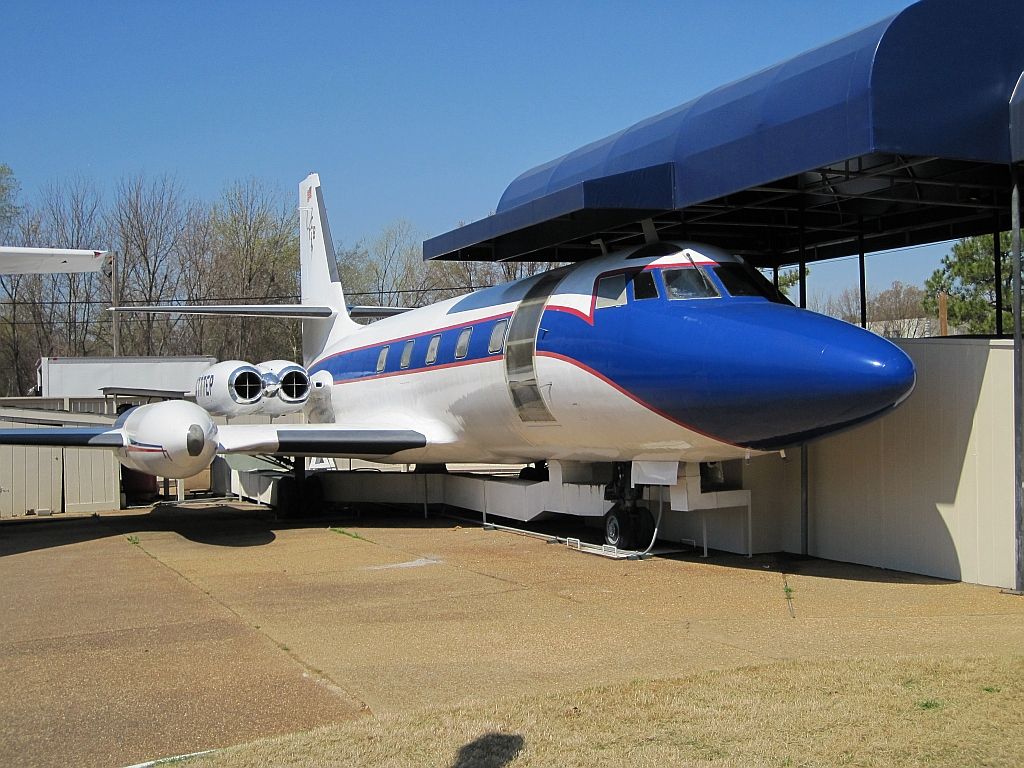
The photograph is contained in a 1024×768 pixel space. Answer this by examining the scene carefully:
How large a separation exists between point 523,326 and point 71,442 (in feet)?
21.6

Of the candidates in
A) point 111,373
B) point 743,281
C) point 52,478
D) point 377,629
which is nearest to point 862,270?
point 743,281

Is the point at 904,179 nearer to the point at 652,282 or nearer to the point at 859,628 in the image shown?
the point at 652,282

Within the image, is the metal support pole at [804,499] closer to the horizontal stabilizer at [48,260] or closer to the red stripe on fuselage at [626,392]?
the red stripe on fuselage at [626,392]

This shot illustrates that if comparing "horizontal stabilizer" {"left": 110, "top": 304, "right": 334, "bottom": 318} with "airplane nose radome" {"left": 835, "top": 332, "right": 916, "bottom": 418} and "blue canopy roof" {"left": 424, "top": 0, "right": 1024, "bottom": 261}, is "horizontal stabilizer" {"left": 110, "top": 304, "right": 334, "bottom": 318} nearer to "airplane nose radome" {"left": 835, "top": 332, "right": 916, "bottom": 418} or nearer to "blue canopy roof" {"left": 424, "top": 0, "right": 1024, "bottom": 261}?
"blue canopy roof" {"left": 424, "top": 0, "right": 1024, "bottom": 261}

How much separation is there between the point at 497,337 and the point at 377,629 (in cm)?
604

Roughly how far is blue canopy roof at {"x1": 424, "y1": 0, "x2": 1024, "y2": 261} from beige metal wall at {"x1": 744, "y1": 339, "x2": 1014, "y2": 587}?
7.15ft

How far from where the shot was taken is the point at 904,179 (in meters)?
11.7

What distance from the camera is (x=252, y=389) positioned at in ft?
59.5

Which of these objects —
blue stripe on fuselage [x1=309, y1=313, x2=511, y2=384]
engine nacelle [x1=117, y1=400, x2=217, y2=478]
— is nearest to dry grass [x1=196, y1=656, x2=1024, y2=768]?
blue stripe on fuselage [x1=309, y1=313, x2=511, y2=384]

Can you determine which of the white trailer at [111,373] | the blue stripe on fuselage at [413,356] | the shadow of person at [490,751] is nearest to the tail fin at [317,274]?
the blue stripe on fuselage at [413,356]

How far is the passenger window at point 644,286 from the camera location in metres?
11.3

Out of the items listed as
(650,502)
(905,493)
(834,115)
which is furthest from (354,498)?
(834,115)

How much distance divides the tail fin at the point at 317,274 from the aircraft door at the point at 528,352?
8.59m

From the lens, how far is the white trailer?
34.8 meters
